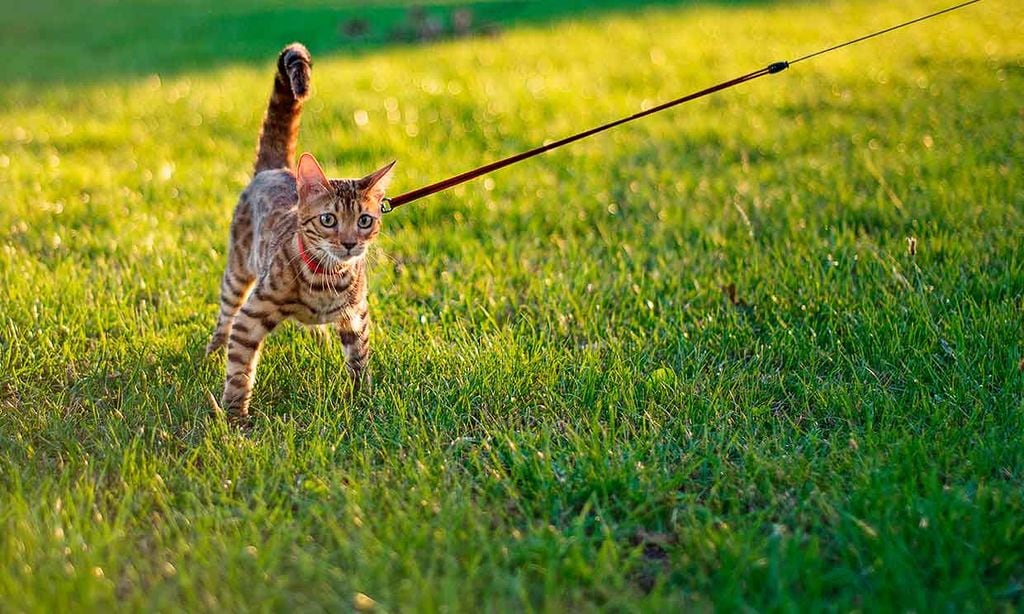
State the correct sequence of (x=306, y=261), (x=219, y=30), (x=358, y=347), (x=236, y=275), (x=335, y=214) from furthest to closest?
(x=219, y=30)
(x=236, y=275)
(x=358, y=347)
(x=306, y=261)
(x=335, y=214)

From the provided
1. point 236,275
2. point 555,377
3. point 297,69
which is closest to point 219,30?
point 236,275

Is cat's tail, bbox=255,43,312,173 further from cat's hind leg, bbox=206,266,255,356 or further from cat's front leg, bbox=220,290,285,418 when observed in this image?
cat's front leg, bbox=220,290,285,418

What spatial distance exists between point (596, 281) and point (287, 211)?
1.69 metres

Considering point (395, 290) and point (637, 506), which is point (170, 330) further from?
point (637, 506)

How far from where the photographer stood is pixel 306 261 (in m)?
3.73

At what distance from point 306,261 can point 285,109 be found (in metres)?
1.07

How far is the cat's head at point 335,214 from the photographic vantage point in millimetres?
3627

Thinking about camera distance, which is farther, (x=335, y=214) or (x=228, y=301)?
(x=228, y=301)

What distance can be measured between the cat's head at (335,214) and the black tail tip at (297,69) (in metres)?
0.57

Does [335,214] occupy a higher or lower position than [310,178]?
lower

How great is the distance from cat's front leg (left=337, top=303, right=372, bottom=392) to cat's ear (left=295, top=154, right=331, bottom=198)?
522 millimetres

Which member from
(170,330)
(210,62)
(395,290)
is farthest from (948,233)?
(210,62)

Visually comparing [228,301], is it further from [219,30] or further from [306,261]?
[219,30]

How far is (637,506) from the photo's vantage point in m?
3.12
